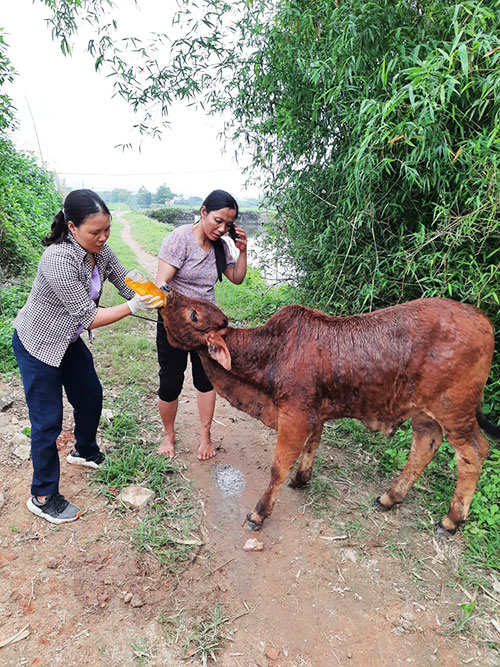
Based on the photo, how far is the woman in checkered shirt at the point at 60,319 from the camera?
245 centimetres

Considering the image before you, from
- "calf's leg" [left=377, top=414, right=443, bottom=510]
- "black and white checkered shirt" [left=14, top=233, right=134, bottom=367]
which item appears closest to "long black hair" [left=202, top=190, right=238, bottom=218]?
"black and white checkered shirt" [left=14, top=233, right=134, bottom=367]

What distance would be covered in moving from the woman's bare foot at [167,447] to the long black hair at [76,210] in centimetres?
203

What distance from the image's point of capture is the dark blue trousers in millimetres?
2650

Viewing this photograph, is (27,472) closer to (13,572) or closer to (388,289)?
(13,572)

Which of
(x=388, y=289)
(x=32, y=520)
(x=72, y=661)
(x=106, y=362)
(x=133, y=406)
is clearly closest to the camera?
(x=72, y=661)

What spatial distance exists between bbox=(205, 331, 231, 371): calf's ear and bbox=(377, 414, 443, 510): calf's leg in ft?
4.99

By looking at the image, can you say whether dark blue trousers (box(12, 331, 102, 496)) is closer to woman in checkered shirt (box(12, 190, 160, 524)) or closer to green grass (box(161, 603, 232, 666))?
woman in checkered shirt (box(12, 190, 160, 524))

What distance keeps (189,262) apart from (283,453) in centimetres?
159

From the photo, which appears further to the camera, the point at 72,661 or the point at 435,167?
the point at 435,167

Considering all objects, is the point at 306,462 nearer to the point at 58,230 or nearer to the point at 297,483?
the point at 297,483

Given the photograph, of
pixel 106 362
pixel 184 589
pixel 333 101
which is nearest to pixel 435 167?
pixel 333 101

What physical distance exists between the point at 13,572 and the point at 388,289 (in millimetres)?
3728

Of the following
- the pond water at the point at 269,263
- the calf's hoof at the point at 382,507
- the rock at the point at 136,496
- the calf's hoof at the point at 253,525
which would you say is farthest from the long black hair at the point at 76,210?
the pond water at the point at 269,263

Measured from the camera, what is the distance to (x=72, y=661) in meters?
2.06
